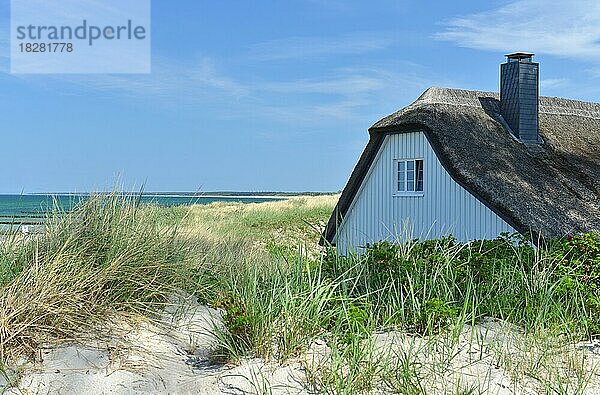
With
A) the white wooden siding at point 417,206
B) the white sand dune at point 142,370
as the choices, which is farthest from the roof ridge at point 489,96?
the white sand dune at point 142,370

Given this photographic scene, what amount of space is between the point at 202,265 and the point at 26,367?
2.32m

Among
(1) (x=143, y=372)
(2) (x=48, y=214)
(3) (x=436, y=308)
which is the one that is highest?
(2) (x=48, y=214)

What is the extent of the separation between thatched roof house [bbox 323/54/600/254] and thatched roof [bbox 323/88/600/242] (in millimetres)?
19

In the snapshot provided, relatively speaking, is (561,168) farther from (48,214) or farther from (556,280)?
(48,214)

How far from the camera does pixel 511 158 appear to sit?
581 inches

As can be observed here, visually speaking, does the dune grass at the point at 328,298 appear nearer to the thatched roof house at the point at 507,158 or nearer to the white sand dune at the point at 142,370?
the white sand dune at the point at 142,370

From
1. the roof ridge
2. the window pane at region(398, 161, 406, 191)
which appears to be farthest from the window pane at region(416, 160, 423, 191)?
the roof ridge

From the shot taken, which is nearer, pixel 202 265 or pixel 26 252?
pixel 26 252

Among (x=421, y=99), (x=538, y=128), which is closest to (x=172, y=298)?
(x=421, y=99)

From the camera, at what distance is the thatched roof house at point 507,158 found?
13.2 metres

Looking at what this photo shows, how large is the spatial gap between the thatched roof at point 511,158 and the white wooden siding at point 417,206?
0.86ft

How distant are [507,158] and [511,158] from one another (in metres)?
0.12

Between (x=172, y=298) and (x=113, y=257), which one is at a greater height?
(x=113, y=257)

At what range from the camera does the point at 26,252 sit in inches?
240
